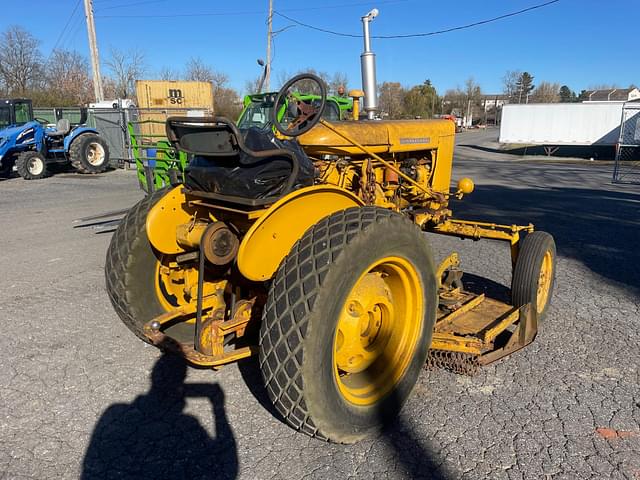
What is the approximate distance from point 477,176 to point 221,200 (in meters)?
14.2

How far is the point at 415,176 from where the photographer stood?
4473 mm

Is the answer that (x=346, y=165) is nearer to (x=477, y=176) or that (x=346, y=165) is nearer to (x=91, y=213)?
(x=91, y=213)

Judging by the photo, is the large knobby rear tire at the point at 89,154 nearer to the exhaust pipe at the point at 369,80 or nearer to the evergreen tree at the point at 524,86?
the exhaust pipe at the point at 369,80

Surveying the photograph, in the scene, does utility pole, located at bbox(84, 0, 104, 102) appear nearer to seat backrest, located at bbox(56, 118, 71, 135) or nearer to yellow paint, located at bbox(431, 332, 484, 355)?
seat backrest, located at bbox(56, 118, 71, 135)

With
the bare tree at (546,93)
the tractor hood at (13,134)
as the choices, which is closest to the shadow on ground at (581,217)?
the tractor hood at (13,134)

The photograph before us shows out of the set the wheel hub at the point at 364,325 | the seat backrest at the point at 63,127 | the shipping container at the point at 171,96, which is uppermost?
the shipping container at the point at 171,96

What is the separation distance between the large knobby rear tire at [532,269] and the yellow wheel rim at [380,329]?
121cm

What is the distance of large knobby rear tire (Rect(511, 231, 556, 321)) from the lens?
371 centimetres

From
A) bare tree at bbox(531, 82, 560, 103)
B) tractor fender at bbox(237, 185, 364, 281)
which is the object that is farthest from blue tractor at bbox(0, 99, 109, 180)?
bare tree at bbox(531, 82, 560, 103)

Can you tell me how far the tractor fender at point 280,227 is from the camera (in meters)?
2.43

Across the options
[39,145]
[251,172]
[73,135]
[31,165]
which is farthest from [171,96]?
[251,172]

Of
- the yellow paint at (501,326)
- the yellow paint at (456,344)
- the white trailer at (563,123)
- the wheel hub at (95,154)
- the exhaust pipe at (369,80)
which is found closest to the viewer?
the yellow paint at (456,344)

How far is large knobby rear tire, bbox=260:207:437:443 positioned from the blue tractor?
46.6 feet

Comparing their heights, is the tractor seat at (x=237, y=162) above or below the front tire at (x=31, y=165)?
above
